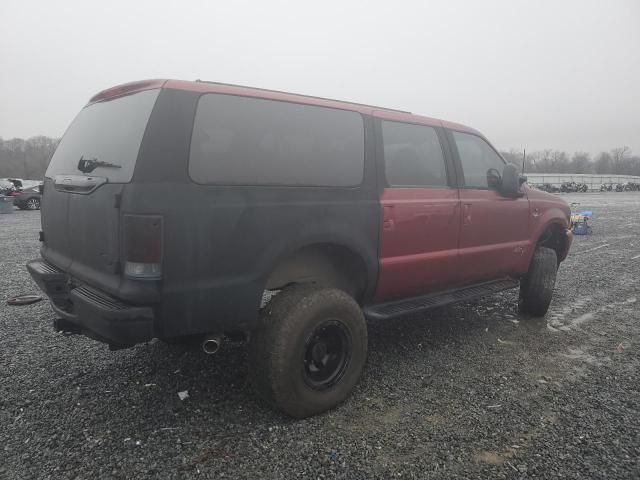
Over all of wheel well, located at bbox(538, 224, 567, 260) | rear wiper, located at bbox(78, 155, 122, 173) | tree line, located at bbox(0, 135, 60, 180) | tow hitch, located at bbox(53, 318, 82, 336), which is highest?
tree line, located at bbox(0, 135, 60, 180)

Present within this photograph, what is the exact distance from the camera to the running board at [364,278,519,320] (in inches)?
126

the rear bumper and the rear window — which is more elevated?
the rear window

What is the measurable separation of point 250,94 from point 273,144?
0.33 metres

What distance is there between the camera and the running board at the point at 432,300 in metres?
3.19

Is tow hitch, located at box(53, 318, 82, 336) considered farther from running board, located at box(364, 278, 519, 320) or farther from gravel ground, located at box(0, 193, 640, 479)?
running board, located at box(364, 278, 519, 320)

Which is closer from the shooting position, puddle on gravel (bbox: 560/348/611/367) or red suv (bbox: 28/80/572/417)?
red suv (bbox: 28/80/572/417)

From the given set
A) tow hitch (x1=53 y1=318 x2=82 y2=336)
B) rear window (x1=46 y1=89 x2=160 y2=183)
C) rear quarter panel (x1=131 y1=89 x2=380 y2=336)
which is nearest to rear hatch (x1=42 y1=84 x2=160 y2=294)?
rear window (x1=46 y1=89 x2=160 y2=183)

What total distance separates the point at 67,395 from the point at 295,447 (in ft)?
5.51

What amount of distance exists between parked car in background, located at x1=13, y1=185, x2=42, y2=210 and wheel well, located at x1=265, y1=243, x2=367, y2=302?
2224 centimetres

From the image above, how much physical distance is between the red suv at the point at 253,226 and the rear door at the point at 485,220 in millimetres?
A: 170

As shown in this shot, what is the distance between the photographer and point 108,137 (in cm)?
258

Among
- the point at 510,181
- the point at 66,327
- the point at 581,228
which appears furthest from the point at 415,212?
the point at 581,228

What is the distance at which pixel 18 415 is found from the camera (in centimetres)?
266

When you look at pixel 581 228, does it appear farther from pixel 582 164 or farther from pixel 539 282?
pixel 582 164
